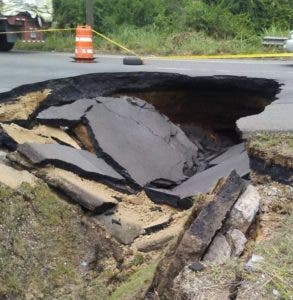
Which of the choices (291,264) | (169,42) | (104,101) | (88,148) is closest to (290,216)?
(291,264)

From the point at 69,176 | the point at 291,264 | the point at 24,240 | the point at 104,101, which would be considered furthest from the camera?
the point at 104,101

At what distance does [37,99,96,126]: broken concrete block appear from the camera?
18.6ft

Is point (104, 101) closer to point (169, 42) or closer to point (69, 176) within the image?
point (69, 176)

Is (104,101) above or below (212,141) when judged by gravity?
above

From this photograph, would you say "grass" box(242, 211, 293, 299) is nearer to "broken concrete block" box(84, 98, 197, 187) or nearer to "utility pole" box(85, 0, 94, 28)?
"broken concrete block" box(84, 98, 197, 187)

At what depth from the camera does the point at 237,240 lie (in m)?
3.25

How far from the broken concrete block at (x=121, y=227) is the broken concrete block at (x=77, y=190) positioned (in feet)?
0.29

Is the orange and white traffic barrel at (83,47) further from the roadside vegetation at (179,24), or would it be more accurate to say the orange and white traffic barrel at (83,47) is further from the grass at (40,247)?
the grass at (40,247)

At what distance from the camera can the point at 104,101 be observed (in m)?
6.30

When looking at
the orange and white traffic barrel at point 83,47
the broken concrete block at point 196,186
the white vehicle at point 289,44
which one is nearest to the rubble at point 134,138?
the broken concrete block at point 196,186

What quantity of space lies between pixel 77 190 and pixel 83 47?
784 centimetres

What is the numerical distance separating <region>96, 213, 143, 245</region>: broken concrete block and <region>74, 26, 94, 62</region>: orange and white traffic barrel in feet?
24.9

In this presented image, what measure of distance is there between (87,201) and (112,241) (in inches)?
15.2

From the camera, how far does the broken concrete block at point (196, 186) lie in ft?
16.5
